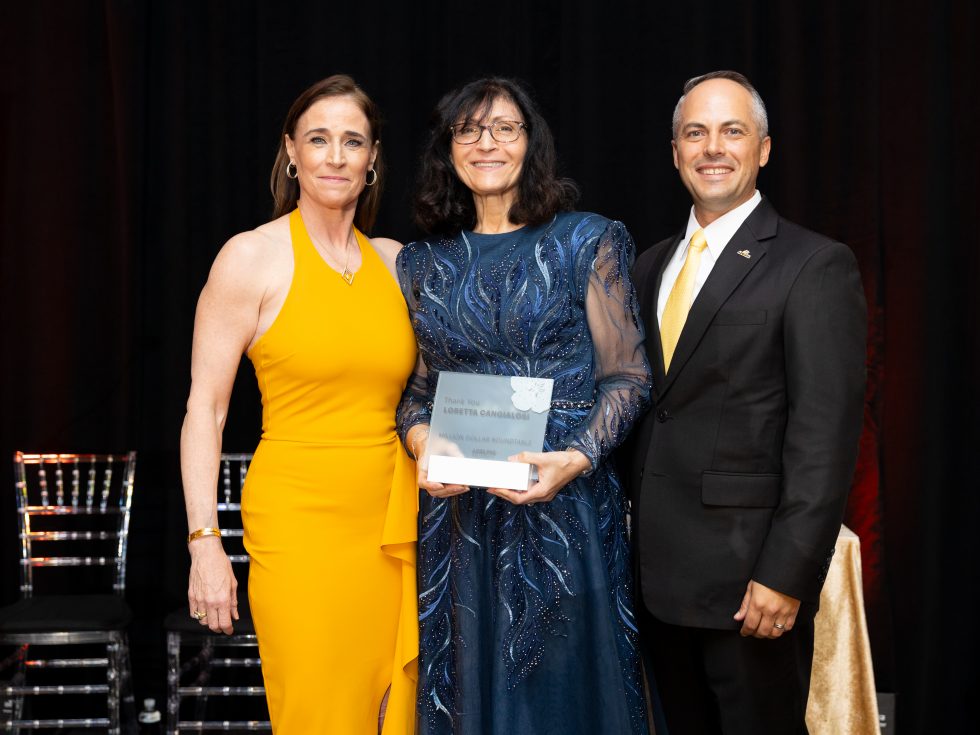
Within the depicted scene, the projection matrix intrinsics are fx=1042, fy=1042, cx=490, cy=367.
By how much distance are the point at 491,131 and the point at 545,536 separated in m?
0.92

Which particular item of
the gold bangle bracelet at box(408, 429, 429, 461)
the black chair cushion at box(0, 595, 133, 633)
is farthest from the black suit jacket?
the black chair cushion at box(0, 595, 133, 633)

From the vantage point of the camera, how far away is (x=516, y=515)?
89.5 inches

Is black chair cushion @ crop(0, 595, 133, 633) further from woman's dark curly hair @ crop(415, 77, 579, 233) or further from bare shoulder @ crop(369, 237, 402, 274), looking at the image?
woman's dark curly hair @ crop(415, 77, 579, 233)

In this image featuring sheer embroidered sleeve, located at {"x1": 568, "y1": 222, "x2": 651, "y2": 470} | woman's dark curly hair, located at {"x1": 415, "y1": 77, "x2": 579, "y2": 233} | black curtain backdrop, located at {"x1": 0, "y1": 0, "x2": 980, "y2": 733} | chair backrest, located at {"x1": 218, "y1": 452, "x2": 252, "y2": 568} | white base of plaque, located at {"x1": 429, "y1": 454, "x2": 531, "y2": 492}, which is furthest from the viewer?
chair backrest, located at {"x1": 218, "y1": 452, "x2": 252, "y2": 568}

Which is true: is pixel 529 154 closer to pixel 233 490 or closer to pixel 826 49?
pixel 826 49

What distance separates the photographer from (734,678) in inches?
91.4

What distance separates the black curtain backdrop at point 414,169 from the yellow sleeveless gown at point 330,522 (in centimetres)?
174

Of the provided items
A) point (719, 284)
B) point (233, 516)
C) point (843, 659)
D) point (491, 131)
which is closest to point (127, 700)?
point (233, 516)

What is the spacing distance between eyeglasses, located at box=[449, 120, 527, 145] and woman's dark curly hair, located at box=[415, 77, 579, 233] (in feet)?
0.06

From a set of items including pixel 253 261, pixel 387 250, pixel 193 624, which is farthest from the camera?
pixel 193 624

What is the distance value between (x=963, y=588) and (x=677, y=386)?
228 centimetres

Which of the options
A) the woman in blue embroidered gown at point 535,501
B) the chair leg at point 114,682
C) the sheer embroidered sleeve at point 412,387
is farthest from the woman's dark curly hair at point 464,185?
the chair leg at point 114,682

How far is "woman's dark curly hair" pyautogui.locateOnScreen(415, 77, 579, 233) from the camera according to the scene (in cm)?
238

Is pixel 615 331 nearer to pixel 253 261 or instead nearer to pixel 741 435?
pixel 741 435
